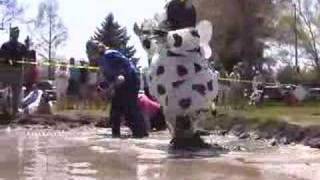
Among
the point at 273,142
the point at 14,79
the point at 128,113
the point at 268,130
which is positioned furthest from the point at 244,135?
the point at 14,79

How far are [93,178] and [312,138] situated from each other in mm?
5112

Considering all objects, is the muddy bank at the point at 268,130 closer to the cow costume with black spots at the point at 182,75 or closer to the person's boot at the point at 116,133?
the cow costume with black spots at the point at 182,75

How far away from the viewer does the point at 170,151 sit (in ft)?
34.8

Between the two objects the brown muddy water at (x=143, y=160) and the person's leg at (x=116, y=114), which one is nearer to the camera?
the brown muddy water at (x=143, y=160)

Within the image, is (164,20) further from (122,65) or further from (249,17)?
(249,17)

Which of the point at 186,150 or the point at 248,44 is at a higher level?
the point at 248,44

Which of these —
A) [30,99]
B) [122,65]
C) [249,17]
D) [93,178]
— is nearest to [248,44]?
[249,17]

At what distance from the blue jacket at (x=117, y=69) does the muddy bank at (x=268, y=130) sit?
85.3 inches

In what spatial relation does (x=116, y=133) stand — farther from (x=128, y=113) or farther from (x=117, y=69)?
(x=117, y=69)

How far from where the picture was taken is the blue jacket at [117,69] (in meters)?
13.1

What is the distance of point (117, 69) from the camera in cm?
1308

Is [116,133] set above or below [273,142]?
above

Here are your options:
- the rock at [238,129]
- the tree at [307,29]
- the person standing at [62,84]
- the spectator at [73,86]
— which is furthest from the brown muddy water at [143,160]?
the tree at [307,29]

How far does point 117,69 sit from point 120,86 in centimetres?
29
